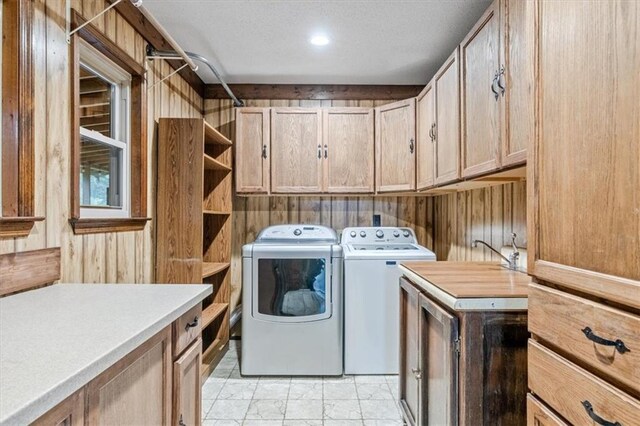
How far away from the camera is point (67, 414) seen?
72 centimetres

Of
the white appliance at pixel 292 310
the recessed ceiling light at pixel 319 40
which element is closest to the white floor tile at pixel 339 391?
the white appliance at pixel 292 310

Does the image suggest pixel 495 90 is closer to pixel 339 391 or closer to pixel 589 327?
pixel 589 327

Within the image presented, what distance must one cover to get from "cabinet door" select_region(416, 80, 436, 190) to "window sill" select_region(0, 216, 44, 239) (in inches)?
86.7

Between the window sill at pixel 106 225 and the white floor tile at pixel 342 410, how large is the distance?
5.31ft

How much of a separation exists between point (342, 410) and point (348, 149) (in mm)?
1988

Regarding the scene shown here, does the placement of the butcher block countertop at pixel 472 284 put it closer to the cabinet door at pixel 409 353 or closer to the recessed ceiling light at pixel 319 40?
the cabinet door at pixel 409 353

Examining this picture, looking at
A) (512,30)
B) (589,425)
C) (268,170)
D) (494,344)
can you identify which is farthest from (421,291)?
(268,170)

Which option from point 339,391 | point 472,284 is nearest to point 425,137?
point 472,284

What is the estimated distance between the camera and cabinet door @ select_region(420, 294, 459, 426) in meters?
1.27

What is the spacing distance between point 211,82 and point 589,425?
11.2 feet

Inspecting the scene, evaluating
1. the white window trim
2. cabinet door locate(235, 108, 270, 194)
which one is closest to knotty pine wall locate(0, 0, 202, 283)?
the white window trim

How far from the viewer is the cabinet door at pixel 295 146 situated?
Answer: 122 inches

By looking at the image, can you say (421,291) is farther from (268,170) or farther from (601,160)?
(268,170)

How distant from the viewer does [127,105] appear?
2.19 metres
